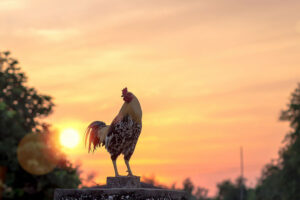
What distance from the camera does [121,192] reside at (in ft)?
37.5

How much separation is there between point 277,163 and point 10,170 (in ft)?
151

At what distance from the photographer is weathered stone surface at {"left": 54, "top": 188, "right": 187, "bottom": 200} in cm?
1141

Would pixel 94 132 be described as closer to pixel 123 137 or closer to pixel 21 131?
pixel 123 137

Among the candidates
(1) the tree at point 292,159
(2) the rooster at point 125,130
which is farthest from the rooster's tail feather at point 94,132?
(1) the tree at point 292,159

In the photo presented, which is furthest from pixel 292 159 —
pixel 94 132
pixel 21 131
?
pixel 94 132

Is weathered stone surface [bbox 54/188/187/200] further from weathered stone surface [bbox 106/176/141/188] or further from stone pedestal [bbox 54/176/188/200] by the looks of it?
weathered stone surface [bbox 106/176/141/188]

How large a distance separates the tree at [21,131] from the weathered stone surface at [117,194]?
1571 centimetres

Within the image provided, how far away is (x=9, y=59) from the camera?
30.2 meters

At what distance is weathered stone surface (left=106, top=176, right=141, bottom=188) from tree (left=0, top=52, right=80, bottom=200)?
632 inches

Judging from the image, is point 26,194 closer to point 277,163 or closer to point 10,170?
point 10,170

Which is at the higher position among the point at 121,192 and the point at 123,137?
the point at 123,137

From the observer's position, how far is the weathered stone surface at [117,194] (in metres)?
11.4

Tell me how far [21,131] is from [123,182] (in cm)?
1778

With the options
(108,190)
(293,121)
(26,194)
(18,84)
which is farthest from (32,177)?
(293,121)
